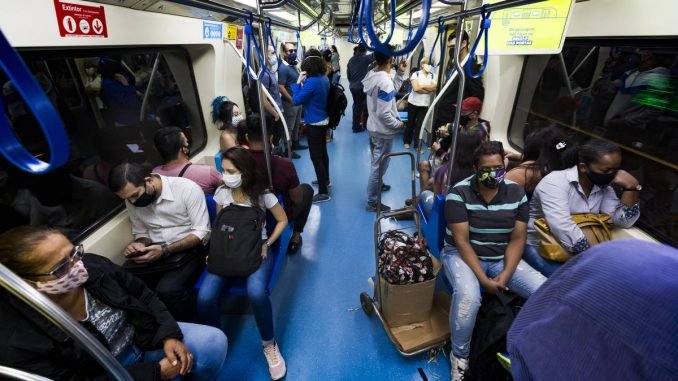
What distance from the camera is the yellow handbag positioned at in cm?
228

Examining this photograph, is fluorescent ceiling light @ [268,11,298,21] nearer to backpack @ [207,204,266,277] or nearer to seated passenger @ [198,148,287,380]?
seated passenger @ [198,148,287,380]

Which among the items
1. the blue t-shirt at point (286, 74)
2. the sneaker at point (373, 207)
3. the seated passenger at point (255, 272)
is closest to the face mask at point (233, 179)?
the seated passenger at point (255, 272)

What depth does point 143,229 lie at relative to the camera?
237cm

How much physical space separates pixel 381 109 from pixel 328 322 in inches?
93.5

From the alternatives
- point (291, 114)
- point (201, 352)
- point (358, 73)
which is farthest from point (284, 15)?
point (201, 352)

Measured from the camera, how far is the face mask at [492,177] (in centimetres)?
204

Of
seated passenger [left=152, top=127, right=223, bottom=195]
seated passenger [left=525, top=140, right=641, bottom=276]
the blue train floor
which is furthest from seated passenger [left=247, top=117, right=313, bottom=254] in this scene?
seated passenger [left=525, top=140, right=641, bottom=276]

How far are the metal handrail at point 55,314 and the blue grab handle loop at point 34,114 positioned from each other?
0.26 metres

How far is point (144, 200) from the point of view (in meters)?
2.14

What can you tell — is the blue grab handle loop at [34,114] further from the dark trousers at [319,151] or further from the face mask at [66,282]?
the dark trousers at [319,151]

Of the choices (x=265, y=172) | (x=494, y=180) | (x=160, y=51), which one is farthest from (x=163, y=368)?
(x=160, y=51)

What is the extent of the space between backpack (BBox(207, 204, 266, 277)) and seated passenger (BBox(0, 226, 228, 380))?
40cm

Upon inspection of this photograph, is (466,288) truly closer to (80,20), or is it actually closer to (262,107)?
(262,107)

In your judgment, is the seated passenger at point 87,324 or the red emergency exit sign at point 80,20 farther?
the red emergency exit sign at point 80,20
